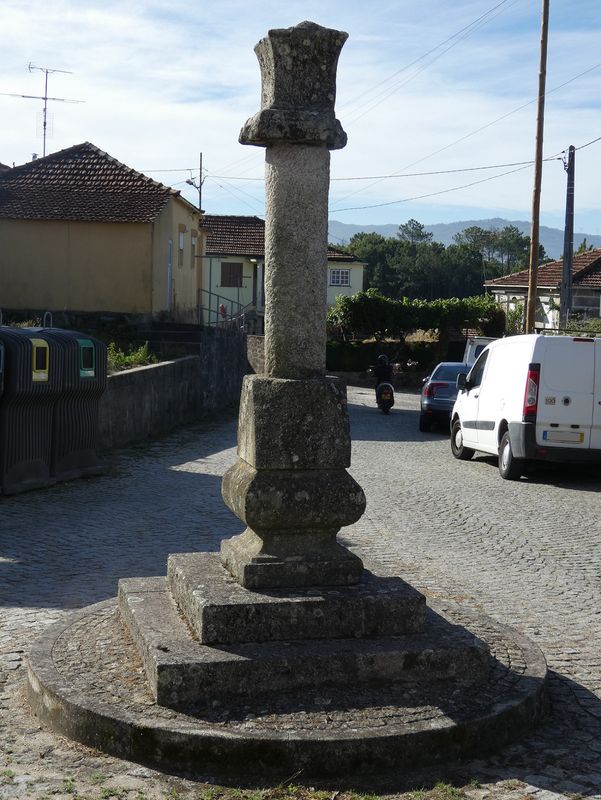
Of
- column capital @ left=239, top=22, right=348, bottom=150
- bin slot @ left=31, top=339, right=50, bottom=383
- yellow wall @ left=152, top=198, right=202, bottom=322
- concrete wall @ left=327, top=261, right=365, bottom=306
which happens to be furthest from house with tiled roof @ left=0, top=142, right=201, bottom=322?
concrete wall @ left=327, top=261, right=365, bottom=306

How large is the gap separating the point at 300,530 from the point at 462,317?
4155 cm

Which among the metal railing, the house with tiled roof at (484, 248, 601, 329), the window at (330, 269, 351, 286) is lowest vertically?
the metal railing

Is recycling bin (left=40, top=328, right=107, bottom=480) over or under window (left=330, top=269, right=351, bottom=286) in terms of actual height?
under

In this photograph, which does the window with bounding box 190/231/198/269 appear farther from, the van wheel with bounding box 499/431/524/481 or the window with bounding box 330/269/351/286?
the window with bounding box 330/269/351/286

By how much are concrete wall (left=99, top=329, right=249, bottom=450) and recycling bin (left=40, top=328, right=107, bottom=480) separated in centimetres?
228

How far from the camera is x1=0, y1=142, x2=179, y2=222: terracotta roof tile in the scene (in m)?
30.6

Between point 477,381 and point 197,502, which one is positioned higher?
point 477,381

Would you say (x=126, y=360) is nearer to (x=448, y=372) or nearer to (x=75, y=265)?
(x=448, y=372)

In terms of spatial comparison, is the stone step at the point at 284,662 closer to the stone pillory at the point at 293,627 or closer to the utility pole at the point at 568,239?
the stone pillory at the point at 293,627

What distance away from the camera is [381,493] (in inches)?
539

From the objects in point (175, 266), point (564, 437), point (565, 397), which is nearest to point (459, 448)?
point (564, 437)

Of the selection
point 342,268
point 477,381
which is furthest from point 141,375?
point 342,268

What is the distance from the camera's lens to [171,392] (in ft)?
71.8

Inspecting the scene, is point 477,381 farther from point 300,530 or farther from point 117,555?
point 300,530
